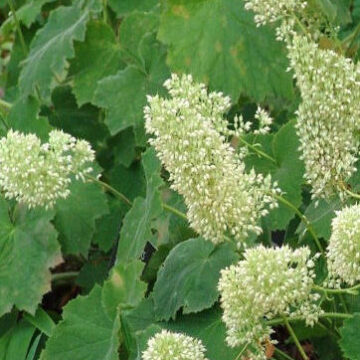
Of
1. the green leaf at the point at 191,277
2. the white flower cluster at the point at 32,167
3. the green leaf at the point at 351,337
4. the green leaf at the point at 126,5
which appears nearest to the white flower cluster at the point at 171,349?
the green leaf at the point at 351,337

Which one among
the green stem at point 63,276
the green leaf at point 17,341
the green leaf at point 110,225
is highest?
the green leaf at point 110,225

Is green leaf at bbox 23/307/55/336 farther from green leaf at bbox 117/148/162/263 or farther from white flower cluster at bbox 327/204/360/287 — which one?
white flower cluster at bbox 327/204/360/287

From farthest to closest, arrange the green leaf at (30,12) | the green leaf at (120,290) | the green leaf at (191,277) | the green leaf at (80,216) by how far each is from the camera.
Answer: the green leaf at (30,12) → the green leaf at (80,216) → the green leaf at (120,290) → the green leaf at (191,277)

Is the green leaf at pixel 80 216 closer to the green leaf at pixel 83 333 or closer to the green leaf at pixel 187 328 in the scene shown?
the green leaf at pixel 83 333

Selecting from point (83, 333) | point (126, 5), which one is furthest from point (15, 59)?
point (83, 333)

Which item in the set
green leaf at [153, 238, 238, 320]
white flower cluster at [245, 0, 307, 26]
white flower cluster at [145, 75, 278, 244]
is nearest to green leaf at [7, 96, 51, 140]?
green leaf at [153, 238, 238, 320]

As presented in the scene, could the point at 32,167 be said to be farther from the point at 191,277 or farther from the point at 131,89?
the point at 131,89

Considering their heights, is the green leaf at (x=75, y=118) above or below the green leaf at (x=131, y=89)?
below
